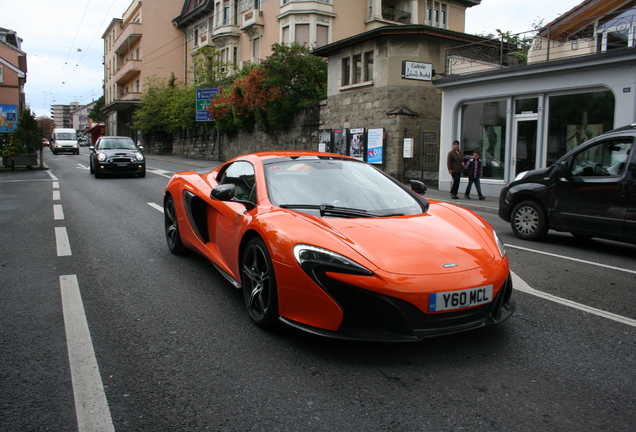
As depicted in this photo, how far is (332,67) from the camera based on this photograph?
25094 millimetres

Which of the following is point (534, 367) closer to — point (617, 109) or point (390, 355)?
point (390, 355)

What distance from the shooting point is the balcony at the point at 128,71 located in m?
56.3

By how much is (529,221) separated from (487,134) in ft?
31.3

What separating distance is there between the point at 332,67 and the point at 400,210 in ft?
71.7

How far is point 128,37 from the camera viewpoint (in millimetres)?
56750

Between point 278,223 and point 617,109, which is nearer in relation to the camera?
point 278,223

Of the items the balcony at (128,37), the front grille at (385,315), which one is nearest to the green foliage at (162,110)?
the balcony at (128,37)

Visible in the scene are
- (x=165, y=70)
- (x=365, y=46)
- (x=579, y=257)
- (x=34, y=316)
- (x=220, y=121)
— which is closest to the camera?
(x=34, y=316)

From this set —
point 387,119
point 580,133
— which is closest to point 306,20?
point 387,119

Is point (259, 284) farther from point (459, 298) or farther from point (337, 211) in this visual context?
point (459, 298)

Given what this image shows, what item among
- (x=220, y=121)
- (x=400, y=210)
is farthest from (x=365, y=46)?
(x=400, y=210)

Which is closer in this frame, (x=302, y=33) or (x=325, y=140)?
(x=325, y=140)

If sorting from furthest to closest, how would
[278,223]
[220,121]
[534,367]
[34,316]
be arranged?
[220,121] < [34,316] < [278,223] < [534,367]

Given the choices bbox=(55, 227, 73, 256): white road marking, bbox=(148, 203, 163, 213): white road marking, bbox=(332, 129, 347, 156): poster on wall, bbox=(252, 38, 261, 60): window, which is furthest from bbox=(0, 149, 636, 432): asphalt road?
bbox=(252, 38, 261, 60): window
